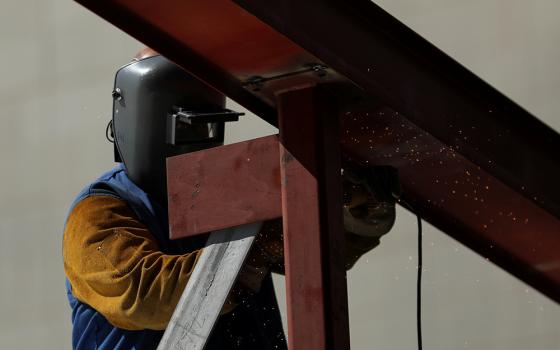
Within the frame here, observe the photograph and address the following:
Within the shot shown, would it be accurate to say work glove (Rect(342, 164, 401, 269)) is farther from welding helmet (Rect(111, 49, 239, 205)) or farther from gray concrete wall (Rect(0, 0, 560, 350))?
gray concrete wall (Rect(0, 0, 560, 350))

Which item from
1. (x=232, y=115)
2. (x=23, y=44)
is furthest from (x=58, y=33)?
(x=232, y=115)

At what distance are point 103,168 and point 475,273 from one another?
1.56 metres

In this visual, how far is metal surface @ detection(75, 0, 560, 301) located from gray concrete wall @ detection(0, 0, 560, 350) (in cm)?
149

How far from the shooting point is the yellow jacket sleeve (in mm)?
2762

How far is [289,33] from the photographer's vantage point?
214cm

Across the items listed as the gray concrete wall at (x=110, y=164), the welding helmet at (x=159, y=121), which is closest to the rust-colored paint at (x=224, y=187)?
the welding helmet at (x=159, y=121)

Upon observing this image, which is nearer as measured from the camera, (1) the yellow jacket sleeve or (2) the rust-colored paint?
(2) the rust-colored paint

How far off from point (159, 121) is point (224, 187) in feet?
2.39

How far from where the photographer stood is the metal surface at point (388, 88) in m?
2.19

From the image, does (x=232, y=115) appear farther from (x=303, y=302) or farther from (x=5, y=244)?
(x=5, y=244)

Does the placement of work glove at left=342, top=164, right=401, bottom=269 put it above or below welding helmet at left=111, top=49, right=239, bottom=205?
below

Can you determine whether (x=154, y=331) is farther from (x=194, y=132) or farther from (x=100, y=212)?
(x=194, y=132)

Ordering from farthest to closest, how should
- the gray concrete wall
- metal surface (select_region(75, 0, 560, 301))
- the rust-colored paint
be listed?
the gray concrete wall
the rust-colored paint
metal surface (select_region(75, 0, 560, 301))

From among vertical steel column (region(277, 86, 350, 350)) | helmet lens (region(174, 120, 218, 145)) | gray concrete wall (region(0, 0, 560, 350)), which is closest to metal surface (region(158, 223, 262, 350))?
vertical steel column (region(277, 86, 350, 350))
